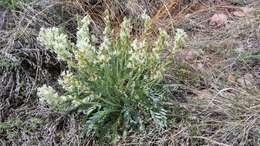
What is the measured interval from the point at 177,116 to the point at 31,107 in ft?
2.60

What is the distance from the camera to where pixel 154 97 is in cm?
247

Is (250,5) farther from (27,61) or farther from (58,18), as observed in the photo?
(27,61)

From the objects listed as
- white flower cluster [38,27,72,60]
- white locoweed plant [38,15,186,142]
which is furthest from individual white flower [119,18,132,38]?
white flower cluster [38,27,72,60]

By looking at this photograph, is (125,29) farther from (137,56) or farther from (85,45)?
(85,45)

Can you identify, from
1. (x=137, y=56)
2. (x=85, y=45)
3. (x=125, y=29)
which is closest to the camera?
(x=85, y=45)

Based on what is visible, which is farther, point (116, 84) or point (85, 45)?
point (116, 84)

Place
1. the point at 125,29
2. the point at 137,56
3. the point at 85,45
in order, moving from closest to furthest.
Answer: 1. the point at 85,45
2. the point at 137,56
3. the point at 125,29

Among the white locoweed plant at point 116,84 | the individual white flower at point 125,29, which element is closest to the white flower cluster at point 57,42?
the white locoweed plant at point 116,84

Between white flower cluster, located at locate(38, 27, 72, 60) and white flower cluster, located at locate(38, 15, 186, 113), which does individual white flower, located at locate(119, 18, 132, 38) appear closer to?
white flower cluster, located at locate(38, 15, 186, 113)

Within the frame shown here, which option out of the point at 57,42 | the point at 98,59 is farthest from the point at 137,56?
A: the point at 57,42

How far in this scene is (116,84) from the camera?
2449 mm

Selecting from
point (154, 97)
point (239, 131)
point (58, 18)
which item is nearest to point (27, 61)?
point (58, 18)

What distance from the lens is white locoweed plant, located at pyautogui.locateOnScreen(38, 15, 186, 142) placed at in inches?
93.3

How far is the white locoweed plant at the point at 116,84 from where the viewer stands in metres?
2.37
